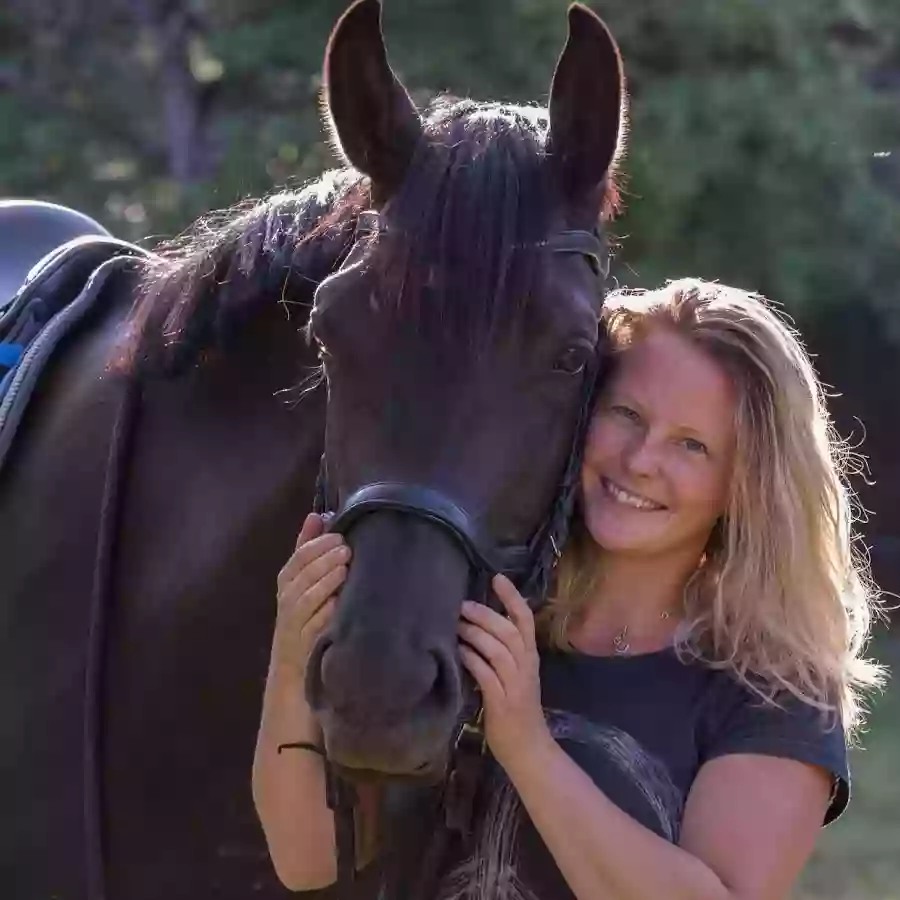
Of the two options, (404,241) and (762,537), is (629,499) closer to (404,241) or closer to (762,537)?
(762,537)

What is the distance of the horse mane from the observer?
1659 millimetres

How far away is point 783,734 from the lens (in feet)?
5.63

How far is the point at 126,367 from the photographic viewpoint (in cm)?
224

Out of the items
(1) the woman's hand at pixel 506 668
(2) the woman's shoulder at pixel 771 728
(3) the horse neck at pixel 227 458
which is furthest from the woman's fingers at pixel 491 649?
(3) the horse neck at pixel 227 458

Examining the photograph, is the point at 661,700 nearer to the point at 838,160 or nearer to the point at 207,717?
the point at 207,717

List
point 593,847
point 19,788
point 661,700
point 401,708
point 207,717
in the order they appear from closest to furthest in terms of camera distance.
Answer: point 401,708
point 593,847
point 661,700
point 207,717
point 19,788

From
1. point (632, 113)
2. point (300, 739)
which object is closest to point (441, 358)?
point (300, 739)

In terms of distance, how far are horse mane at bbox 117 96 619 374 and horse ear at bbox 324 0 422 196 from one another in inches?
1.7

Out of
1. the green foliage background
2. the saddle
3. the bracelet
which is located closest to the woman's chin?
the bracelet

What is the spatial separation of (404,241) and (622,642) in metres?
0.63

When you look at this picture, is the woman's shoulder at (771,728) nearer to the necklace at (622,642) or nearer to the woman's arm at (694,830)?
the woman's arm at (694,830)

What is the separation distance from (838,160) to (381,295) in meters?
4.80

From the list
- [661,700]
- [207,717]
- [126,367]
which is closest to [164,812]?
[207,717]

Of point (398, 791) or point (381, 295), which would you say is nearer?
point (381, 295)
